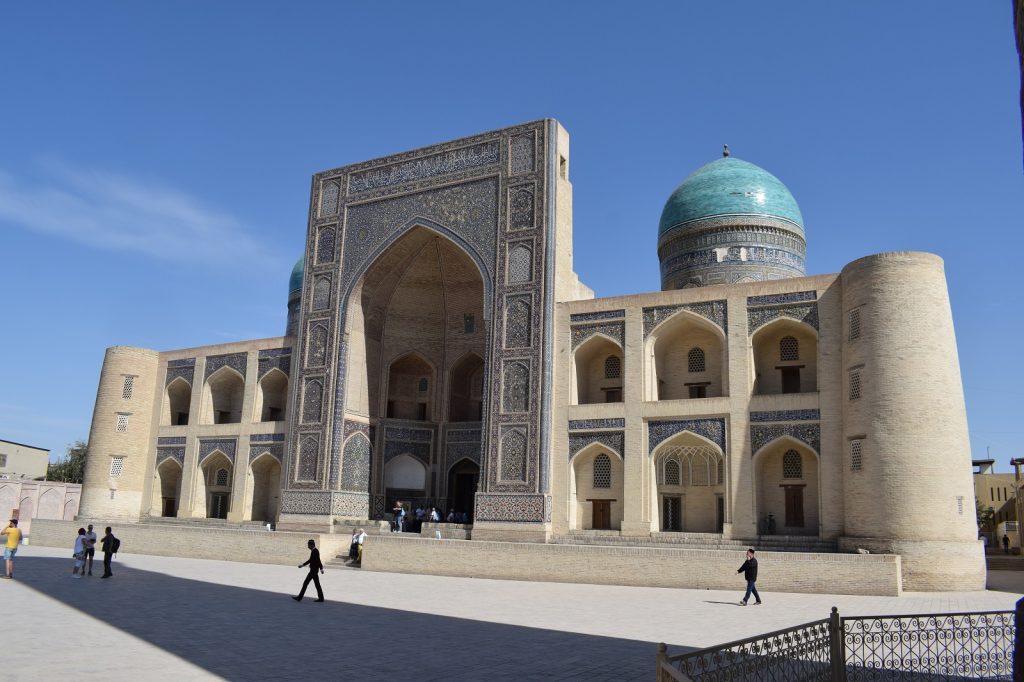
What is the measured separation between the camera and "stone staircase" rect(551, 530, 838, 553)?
42.5 ft

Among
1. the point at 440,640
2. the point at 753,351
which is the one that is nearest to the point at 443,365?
the point at 753,351

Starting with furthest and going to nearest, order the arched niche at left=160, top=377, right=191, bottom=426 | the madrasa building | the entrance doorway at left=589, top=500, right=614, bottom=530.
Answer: the arched niche at left=160, top=377, right=191, bottom=426 → the entrance doorway at left=589, top=500, right=614, bottom=530 → the madrasa building

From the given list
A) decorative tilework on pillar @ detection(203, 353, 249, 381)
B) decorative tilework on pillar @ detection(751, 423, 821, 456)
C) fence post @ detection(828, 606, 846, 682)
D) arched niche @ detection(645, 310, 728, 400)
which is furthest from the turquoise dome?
fence post @ detection(828, 606, 846, 682)

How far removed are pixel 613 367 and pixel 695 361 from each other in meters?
1.54

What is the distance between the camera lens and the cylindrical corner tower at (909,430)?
11.9 m

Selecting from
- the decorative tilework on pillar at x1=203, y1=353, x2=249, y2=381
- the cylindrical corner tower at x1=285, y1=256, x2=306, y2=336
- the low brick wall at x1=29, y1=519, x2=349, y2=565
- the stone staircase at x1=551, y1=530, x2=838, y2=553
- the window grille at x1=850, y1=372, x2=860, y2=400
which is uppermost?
the cylindrical corner tower at x1=285, y1=256, x2=306, y2=336

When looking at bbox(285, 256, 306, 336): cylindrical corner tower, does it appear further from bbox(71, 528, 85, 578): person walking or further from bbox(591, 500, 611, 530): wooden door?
bbox(71, 528, 85, 578): person walking

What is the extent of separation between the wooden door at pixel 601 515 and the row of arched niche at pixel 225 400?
313 inches

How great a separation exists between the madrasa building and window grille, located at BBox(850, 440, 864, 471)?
0.03m

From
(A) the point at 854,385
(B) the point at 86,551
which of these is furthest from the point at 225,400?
(A) the point at 854,385

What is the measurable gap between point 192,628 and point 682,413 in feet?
31.1

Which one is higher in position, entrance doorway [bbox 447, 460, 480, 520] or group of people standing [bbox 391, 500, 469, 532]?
entrance doorway [bbox 447, 460, 480, 520]

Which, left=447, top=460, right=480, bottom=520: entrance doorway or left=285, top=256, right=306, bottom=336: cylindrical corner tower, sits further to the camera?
left=285, top=256, right=306, bottom=336: cylindrical corner tower

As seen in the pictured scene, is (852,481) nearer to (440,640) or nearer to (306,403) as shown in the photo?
(440,640)
